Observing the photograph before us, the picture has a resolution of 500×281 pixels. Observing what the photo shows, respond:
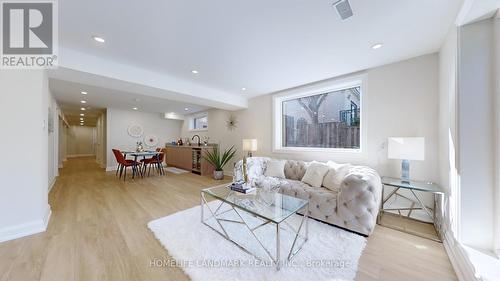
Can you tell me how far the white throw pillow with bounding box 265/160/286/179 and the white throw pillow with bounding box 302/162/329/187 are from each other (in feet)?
1.74

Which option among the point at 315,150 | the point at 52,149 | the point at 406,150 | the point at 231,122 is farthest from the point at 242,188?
the point at 52,149

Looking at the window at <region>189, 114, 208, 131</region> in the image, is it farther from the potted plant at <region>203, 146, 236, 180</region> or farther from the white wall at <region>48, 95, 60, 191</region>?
the white wall at <region>48, 95, 60, 191</region>

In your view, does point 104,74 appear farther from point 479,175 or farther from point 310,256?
point 479,175

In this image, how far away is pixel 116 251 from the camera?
1.75 m

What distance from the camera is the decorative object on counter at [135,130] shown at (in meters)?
6.88

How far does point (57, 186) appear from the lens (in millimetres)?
4047

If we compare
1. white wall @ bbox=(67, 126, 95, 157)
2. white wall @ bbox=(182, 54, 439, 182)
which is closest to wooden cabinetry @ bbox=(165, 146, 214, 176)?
white wall @ bbox=(182, 54, 439, 182)

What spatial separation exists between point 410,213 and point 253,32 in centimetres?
318

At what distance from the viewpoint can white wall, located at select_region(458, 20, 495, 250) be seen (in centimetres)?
150

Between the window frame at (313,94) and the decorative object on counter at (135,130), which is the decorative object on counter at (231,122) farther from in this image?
the decorative object on counter at (135,130)

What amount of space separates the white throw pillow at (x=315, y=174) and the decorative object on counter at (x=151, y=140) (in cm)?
681

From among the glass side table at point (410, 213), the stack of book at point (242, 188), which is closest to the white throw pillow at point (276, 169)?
the stack of book at point (242, 188)

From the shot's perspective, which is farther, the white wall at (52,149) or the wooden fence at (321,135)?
the white wall at (52,149)

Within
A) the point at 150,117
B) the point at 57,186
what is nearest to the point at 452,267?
the point at 57,186
